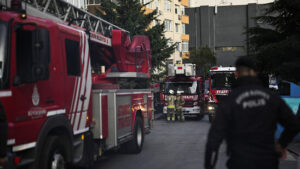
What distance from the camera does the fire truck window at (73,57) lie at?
669 centimetres

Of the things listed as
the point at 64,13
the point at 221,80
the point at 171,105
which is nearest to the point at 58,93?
the point at 64,13

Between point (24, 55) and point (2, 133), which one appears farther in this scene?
point (24, 55)

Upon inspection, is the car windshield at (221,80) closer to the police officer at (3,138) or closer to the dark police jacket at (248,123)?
the police officer at (3,138)

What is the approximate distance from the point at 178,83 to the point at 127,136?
12.3 metres

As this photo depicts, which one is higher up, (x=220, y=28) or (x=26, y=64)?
(x=220, y=28)

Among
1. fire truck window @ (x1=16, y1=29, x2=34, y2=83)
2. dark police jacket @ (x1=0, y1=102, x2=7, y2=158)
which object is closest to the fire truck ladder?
fire truck window @ (x1=16, y1=29, x2=34, y2=83)

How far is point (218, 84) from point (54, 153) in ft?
49.3

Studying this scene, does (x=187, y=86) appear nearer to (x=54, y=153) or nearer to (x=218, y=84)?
(x=218, y=84)

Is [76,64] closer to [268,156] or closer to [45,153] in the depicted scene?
[45,153]

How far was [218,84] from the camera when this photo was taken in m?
20.3

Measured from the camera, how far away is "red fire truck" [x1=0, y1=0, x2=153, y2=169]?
525 cm

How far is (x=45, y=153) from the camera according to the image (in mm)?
5781

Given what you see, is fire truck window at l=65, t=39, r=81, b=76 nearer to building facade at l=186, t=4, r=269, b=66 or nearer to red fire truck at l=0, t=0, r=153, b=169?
red fire truck at l=0, t=0, r=153, b=169

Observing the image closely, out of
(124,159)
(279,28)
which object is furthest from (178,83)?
(124,159)
